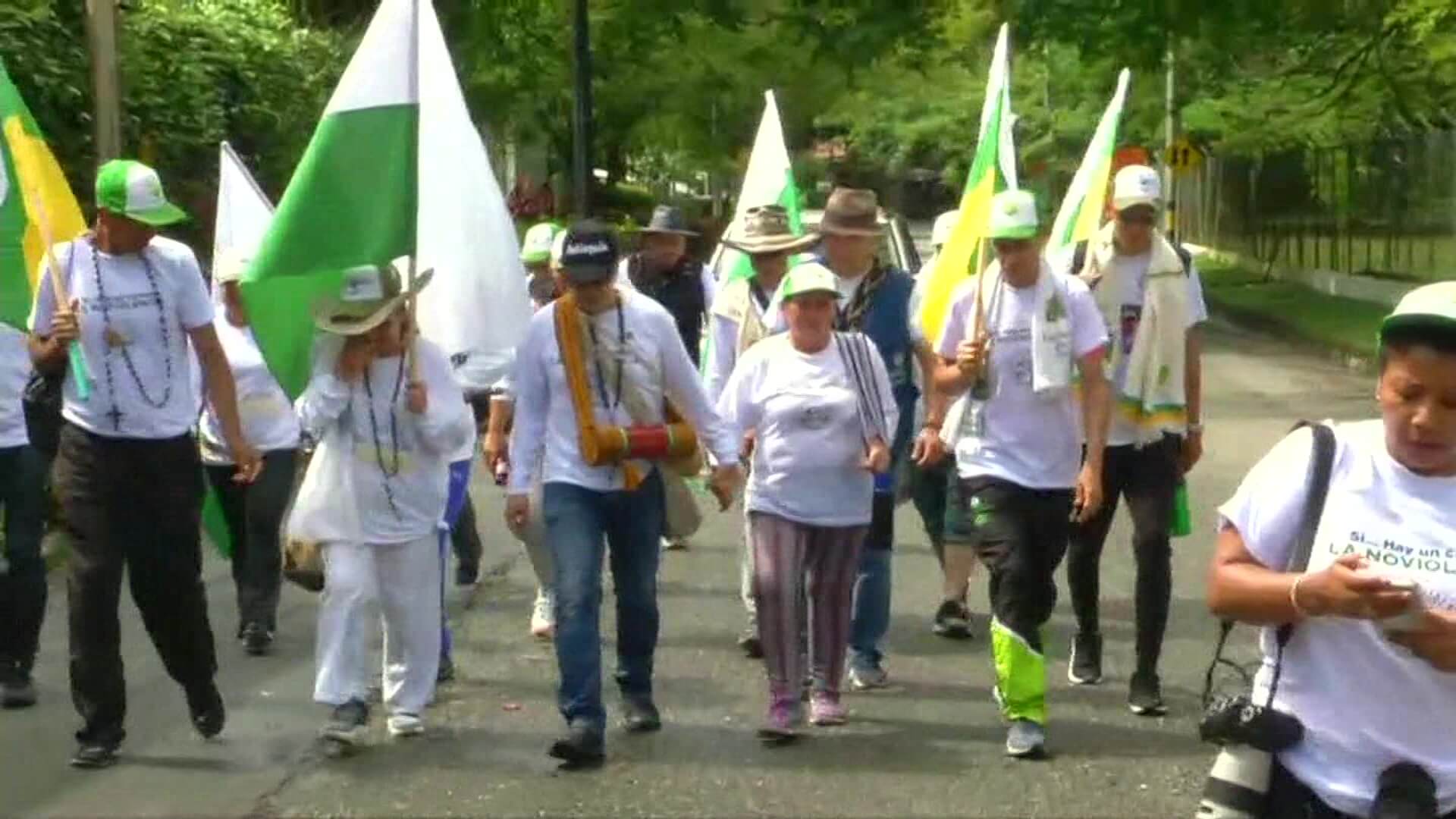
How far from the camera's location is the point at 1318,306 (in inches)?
→ 1419

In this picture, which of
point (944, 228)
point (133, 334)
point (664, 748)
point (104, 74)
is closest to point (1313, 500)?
point (664, 748)

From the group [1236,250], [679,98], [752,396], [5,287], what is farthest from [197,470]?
[1236,250]

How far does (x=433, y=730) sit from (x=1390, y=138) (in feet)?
100

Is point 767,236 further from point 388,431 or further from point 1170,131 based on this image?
point 1170,131

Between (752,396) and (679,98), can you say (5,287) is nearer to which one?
(752,396)

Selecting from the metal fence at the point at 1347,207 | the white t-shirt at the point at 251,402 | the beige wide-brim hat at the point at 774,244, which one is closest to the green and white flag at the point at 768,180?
the beige wide-brim hat at the point at 774,244

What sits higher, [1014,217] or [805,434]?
[1014,217]

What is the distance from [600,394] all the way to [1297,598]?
14.8 ft

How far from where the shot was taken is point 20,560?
8.85 metres

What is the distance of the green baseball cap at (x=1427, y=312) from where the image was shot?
374 cm

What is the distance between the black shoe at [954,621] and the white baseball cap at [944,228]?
140cm

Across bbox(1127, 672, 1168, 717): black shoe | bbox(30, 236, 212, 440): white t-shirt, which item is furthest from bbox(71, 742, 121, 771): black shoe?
bbox(1127, 672, 1168, 717): black shoe

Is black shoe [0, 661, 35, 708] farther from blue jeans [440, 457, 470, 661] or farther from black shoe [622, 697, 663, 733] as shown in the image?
black shoe [622, 697, 663, 733]

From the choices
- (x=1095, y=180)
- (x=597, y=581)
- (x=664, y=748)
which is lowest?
(x=664, y=748)
